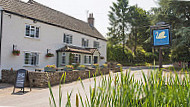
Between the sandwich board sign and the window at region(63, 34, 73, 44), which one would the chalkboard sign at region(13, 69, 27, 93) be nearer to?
the sandwich board sign

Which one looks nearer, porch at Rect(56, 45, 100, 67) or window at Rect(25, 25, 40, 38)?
window at Rect(25, 25, 40, 38)

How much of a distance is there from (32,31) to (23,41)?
4.87 feet

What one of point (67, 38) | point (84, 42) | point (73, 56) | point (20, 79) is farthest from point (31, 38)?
point (84, 42)

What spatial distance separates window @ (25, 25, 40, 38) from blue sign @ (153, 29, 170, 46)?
38.7 feet

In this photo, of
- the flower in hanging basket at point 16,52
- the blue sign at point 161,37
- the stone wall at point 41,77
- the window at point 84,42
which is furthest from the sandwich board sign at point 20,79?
the window at point 84,42

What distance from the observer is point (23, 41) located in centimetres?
1458

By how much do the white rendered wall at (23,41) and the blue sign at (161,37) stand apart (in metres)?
10.9

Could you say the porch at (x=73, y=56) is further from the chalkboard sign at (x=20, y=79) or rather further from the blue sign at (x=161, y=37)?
the blue sign at (x=161, y=37)

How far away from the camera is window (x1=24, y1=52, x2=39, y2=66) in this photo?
49.5 ft

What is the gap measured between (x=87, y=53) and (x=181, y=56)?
16.9 metres

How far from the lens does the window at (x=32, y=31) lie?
49.7 ft

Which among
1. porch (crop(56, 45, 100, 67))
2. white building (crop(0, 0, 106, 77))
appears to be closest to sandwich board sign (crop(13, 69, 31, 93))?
white building (crop(0, 0, 106, 77))

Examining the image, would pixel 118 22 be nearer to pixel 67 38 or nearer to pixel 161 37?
pixel 67 38

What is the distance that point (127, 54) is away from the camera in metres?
37.1
